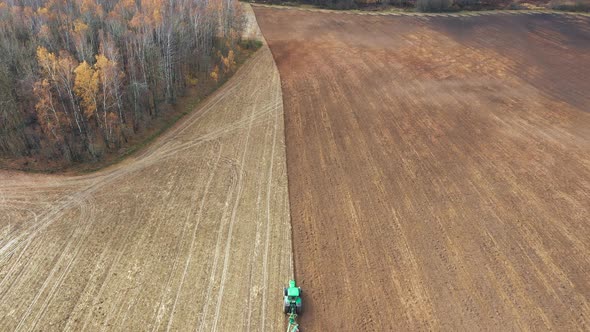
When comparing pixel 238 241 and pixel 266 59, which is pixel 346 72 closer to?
pixel 266 59

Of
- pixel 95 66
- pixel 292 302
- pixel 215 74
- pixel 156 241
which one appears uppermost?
pixel 95 66

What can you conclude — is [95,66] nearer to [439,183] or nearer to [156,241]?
[156,241]

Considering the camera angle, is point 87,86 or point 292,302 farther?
point 87,86

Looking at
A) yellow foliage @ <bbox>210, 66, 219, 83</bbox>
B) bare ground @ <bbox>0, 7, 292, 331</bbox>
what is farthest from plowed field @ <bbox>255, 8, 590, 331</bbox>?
yellow foliage @ <bbox>210, 66, 219, 83</bbox>

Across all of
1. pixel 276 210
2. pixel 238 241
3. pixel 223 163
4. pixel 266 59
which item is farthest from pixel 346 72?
pixel 238 241

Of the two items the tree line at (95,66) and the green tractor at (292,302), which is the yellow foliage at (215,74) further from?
the green tractor at (292,302)

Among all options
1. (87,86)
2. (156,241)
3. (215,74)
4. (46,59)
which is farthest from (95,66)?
(156,241)
